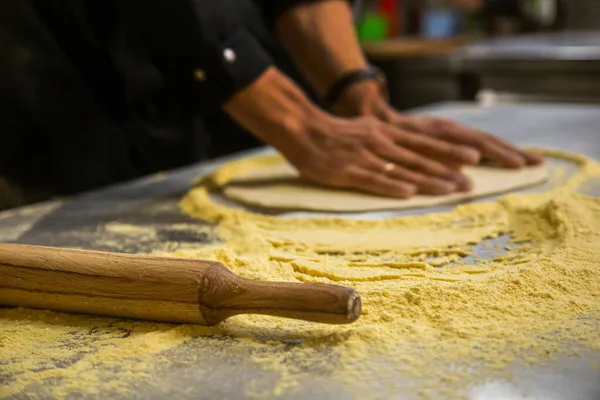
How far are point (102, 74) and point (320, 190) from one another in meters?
0.54

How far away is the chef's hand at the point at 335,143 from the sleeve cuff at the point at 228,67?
0.02 metres

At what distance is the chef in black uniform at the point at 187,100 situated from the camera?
1.20 metres

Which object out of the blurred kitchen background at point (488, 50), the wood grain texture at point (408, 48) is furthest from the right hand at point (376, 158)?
the wood grain texture at point (408, 48)

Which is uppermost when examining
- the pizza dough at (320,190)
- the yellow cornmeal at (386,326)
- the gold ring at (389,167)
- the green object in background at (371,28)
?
the green object in background at (371,28)

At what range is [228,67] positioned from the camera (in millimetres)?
1188

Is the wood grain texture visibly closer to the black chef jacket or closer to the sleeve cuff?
the black chef jacket

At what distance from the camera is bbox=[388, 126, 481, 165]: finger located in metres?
1.23

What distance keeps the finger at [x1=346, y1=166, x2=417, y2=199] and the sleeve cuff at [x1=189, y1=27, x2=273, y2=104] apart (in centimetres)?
24

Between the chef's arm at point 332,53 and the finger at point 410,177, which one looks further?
the chef's arm at point 332,53

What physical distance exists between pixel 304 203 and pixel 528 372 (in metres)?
0.61

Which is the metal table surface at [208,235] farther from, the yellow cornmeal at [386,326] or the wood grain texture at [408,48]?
the wood grain texture at [408,48]

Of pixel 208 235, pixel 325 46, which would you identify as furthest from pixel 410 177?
pixel 325 46

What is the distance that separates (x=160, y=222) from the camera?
108 cm

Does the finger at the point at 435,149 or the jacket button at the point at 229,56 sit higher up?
the jacket button at the point at 229,56
